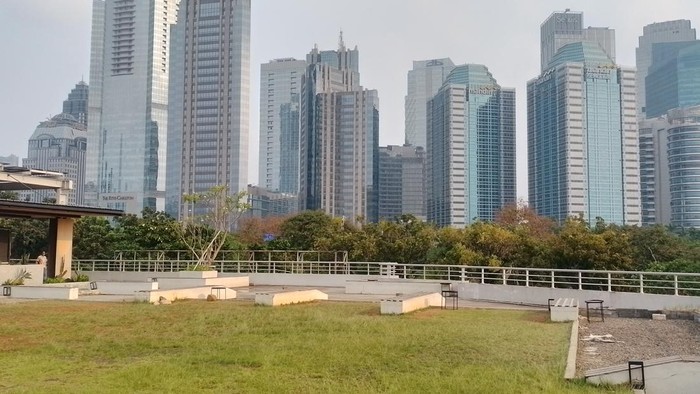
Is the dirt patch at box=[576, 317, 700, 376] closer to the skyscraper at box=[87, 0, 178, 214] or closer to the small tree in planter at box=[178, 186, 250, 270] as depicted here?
the small tree in planter at box=[178, 186, 250, 270]

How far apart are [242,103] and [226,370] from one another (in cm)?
13433

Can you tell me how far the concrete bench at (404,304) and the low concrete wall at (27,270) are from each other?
1644 cm

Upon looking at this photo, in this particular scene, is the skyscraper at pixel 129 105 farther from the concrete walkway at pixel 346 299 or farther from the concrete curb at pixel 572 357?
the concrete curb at pixel 572 357

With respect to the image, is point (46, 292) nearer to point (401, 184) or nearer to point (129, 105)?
point (401, 184)

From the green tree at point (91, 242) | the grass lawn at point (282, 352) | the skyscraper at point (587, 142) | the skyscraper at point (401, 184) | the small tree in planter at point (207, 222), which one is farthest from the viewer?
the skyscraper at point (401, 184)

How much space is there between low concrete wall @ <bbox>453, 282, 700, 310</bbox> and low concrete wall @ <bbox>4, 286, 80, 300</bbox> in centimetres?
1297

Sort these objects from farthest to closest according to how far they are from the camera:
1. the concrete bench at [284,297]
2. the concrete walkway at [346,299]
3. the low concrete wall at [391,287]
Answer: the low concrete wall at [391,287], the concrete walkway at [346,299], the concrete bench at [284,297]

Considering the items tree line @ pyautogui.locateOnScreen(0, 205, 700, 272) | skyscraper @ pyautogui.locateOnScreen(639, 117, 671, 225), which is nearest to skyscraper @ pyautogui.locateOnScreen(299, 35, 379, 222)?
skyscraper @ pyautogui.locateOnScreen(639, 117, 671, 225)

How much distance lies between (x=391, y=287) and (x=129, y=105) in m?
155

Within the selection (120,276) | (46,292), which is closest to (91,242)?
(120,276)

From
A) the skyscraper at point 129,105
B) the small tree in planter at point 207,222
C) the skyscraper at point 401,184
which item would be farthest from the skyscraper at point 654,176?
the skyscraper at point 129,105

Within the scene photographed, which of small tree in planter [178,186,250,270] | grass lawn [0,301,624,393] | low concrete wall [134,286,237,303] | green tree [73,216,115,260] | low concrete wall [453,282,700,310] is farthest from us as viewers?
green tree [73,216,115,260]

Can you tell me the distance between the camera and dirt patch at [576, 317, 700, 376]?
357 inches

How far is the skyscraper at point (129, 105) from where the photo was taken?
514ft
